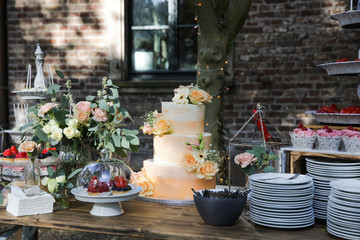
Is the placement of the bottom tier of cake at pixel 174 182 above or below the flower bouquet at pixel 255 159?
below

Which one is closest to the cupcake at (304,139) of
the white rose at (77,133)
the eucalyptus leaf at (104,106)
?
the eucalyptus leaf at (104,106)

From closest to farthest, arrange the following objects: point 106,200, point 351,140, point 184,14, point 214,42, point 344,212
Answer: point 344,212, point 106,200, point 351,140, point 214,42, point 184,14

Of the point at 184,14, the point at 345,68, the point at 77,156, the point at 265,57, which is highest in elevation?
the point at 184,14

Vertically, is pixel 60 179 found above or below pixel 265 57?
below

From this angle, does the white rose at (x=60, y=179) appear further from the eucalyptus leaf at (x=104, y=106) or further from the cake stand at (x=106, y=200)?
the eucalyptus leaf at (x=104, y=106)

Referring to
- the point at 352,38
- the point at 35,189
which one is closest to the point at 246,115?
the point at 352,38

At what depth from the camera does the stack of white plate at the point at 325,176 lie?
1885 millimetres

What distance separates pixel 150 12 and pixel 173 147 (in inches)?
134

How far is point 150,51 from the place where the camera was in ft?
17.8

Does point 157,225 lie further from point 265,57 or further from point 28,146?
point 265,57

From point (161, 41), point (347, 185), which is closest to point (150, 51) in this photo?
point (161, 41)

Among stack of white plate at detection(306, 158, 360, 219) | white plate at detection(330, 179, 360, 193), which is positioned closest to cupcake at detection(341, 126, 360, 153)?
stack of white plate at detection(306, 158, 360, 219)

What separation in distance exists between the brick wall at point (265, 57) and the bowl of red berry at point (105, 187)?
2780 mm

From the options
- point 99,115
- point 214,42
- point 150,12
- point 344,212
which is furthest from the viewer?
point 150,12
